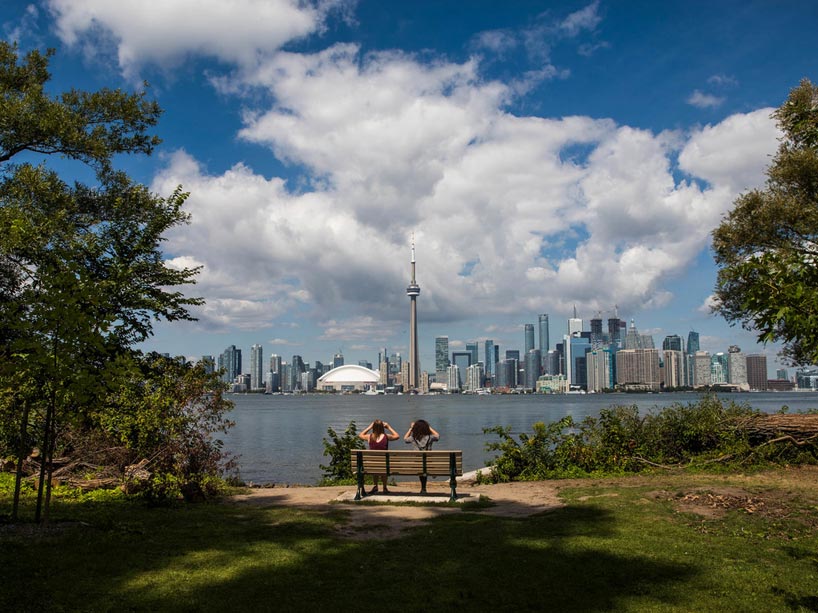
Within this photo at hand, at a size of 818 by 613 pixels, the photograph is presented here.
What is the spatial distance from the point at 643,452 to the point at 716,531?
7.23 meters

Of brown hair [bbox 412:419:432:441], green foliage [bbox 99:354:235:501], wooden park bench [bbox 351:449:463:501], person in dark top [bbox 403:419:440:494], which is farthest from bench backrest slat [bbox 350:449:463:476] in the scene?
green foliage [bbox 99:354:235:501]

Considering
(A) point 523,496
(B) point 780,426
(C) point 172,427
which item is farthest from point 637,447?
(C) point 172,427

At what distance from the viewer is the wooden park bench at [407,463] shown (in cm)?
1090

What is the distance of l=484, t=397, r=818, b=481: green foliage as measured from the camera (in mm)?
14000

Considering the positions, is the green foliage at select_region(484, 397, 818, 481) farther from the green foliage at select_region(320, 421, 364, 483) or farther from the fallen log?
the green foliage at select_region(320, 421, 364, 483)

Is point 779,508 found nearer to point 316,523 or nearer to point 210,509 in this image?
point 316,523

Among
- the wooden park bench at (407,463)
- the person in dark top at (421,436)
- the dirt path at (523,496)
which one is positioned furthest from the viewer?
the person in dark top at (421,436)

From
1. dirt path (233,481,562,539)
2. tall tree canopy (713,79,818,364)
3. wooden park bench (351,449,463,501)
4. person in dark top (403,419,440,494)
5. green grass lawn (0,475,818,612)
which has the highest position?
tall tree canopy (713,79,818,364)

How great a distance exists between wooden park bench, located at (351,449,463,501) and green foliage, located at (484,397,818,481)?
347 cm

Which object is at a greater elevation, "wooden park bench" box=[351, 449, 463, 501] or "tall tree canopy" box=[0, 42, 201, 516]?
"tall tree canopy" box=[0, 42, 201, 516]

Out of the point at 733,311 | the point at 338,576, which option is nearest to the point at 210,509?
the point at 338,576

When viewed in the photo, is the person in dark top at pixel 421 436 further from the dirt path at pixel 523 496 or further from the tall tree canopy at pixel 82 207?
the tall tree canopy at pixel 82 207

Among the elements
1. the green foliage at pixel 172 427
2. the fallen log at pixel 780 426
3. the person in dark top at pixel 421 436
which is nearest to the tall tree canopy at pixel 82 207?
the green foliage at pixel 172 427

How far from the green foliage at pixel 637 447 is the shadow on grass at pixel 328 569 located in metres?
5.77
